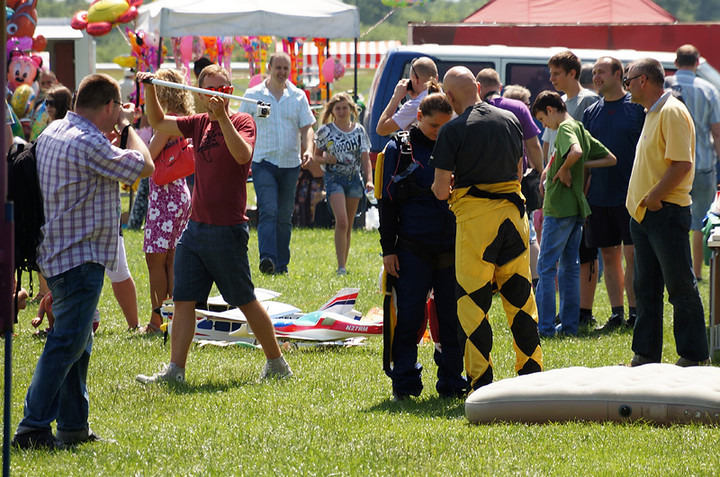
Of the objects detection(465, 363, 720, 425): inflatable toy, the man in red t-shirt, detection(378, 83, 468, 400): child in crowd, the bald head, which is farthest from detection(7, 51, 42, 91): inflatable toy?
detection(465, 363, 720, 425): inflatable toy

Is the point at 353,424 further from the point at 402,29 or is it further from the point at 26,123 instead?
the point at 402,29

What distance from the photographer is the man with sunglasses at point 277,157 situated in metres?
10.4

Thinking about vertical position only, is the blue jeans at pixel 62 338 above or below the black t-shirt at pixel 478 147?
below

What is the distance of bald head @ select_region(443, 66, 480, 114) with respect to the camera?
559cm

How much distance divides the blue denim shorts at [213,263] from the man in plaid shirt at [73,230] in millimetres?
1230

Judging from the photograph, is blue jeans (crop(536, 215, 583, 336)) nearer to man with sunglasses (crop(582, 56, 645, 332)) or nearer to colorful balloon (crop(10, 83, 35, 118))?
man with sunglasses (crop(582, 56, 645, 332))

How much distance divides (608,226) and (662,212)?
6.16 ft

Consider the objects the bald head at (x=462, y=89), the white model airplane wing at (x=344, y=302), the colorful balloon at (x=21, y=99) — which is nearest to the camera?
the bald head at (x=462, y=89)

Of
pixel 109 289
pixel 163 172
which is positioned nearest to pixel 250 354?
pixel 163 172

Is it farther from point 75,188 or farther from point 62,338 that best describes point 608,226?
point 62,338

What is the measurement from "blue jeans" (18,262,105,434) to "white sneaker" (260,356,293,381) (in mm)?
1662

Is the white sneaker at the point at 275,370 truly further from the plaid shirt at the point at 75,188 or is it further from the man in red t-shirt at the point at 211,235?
the plaid shirt at the point at 75,188

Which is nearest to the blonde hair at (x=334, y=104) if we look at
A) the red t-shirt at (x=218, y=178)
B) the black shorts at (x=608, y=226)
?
the black shorts at (x=608, y=226)

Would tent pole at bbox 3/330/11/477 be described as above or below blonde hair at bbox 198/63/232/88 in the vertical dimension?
below
